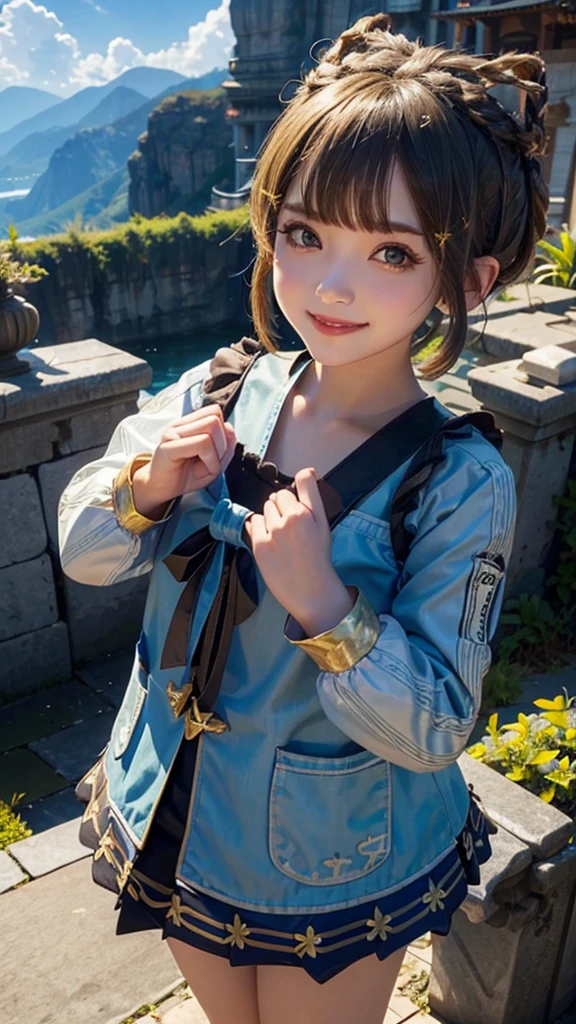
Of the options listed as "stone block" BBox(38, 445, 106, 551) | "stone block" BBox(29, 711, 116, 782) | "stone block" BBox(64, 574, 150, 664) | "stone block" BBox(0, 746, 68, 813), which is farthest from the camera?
"stone block" BBox(64, 574, 150, 664)

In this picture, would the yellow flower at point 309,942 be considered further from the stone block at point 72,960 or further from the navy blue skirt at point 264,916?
the stone block at point 72,960

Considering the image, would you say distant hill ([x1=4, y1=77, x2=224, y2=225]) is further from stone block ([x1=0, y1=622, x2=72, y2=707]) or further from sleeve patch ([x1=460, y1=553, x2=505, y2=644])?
sleeve patch ([x1=460, y1=553, x2=505, y2=644])

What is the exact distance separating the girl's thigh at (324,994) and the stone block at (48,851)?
1650 millimetres

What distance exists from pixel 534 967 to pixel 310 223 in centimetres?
185

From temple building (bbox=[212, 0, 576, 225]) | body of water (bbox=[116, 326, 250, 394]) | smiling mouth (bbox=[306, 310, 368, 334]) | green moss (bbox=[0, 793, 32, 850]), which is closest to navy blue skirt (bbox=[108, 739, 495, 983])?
smiling mouth (bbox=[306, 310, 368, 334])

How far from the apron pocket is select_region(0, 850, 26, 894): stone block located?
1.88m

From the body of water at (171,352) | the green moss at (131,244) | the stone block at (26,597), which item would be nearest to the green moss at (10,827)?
the stone block at (26,597)

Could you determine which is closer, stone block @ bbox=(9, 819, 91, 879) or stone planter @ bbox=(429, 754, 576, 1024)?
stone planter @ bbox=(429, 754, 576, 1024)

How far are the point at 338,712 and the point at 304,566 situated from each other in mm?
208

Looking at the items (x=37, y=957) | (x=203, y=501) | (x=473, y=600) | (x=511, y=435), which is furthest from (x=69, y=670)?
(x=473, y=600)

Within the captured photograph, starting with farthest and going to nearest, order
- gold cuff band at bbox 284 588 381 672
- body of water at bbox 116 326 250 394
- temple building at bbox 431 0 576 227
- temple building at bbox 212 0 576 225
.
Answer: body of water at bbox 116 326 250 394, temple building at bbox 212 0 576 225, temple building at bbox 431 0 576 227, gold cuff band at bbox 284 588 381 672

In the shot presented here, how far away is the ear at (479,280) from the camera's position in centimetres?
144

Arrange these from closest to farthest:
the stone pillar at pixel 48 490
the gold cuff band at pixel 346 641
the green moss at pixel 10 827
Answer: the gold cuff band at pixel 346 641
the green moss at pixel 10 827
the stone pillar at pixel 48 490

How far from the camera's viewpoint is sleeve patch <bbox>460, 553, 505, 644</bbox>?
129 cm
